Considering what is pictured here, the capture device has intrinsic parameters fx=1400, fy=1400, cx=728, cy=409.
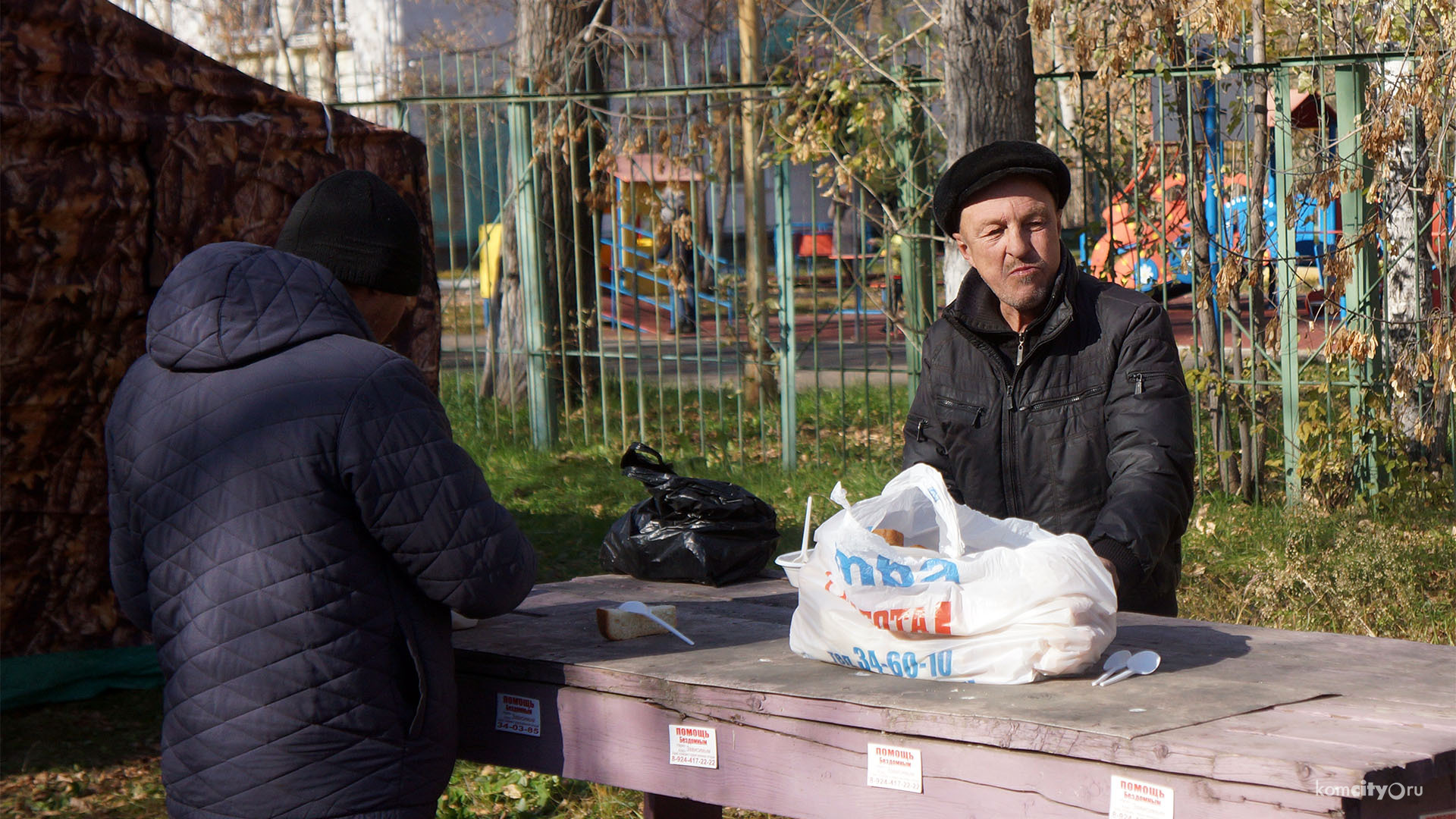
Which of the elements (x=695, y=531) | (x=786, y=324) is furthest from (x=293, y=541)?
(x=786, y=324)

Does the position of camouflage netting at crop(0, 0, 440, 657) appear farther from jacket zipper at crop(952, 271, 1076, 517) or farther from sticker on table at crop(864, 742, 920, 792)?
sticker on table at crop(864, 742, 920, 792)

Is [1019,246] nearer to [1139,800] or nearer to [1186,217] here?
[1139,800]

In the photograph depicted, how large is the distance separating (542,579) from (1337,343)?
347 cm

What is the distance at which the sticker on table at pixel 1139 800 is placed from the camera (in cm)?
186

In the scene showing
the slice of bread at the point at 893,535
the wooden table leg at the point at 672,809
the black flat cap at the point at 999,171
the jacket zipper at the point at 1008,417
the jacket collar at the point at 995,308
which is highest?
the black flat cap at the point at 999,171

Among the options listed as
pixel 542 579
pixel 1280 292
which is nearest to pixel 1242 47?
pixel 1280 292

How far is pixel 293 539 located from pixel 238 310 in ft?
1.22

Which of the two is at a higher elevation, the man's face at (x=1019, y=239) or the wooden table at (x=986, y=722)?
the man's face at (x=1019, y=239)

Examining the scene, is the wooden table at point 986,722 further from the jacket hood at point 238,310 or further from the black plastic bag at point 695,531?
the jacket hood at point 238,310

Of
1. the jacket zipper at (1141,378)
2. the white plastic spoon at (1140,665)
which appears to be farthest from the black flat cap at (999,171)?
the white plastic spoon at (1140,665)

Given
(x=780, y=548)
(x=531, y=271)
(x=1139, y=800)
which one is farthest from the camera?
(x=531, y=271)

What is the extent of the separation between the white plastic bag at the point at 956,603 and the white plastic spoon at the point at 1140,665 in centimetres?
7

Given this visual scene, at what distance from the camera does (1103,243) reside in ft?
24.5

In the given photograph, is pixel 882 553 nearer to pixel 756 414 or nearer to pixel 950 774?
pixel 950 774
